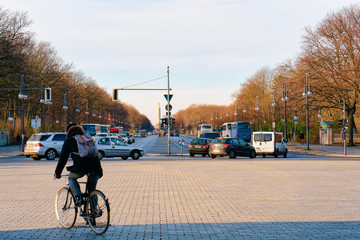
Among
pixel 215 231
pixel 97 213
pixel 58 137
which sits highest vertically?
pixel 58 137

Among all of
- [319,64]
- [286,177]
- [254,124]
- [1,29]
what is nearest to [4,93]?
[1,29]

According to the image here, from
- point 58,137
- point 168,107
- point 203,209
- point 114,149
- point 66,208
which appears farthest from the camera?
point 168,107

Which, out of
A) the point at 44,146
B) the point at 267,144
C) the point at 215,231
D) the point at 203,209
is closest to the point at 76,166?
the point at 215,231

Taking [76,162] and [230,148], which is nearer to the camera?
[76,162]

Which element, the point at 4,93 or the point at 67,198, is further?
the point at 4,93

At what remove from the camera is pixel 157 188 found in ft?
47.1

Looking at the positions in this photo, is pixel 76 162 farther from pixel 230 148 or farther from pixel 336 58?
pixel 336 58

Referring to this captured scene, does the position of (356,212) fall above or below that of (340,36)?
below

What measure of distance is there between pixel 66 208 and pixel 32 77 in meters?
50.5

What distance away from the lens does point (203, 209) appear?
1023 centimetres

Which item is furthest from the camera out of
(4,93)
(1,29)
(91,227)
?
(4,93)

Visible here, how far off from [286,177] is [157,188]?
564 cm

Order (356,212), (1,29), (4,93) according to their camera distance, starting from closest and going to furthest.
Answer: (356,212) → (1,29) → (4,93)

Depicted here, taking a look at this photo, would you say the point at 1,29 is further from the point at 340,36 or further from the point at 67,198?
the point at 67,198
